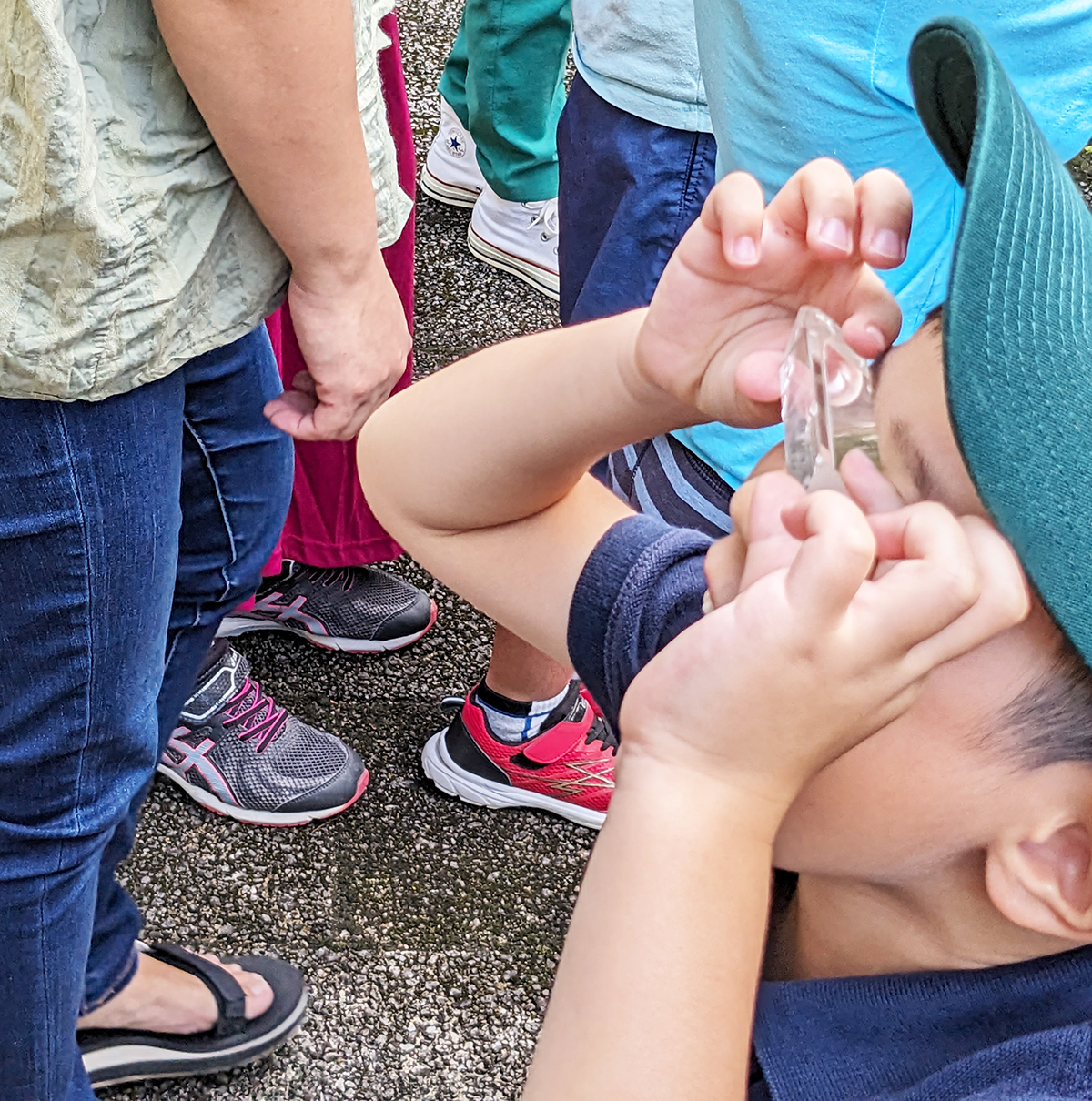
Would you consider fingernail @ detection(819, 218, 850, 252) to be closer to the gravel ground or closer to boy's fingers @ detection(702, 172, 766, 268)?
boy's fingers @ detection(702, 172, 766, 268)

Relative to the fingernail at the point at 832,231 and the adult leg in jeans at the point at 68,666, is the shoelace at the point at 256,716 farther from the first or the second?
the fingernail at the point at 832,231

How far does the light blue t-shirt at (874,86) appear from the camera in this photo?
116cm

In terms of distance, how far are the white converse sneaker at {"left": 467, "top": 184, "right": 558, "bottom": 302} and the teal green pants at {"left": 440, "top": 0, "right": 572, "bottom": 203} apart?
38 mm

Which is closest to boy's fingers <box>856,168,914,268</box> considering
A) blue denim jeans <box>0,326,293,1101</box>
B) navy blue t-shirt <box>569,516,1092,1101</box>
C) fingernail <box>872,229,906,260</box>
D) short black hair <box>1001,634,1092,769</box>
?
fingernail <box>872,229,906,260</box>

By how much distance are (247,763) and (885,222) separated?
153 cm

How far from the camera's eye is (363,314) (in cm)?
150

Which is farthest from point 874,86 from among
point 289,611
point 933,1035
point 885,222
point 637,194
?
point 289,611

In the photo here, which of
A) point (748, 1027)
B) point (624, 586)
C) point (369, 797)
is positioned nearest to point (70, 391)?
point (624, 586)

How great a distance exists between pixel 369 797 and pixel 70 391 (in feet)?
4.03

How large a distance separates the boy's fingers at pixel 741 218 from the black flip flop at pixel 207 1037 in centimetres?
132

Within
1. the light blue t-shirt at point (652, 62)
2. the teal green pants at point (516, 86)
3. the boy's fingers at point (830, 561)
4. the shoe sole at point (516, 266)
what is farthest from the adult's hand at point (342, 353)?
the shoe sole at point (516, 266)

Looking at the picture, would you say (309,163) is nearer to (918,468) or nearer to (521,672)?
(918,468)

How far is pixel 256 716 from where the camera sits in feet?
7.38

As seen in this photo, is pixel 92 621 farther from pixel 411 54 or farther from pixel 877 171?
pixel 411 54
